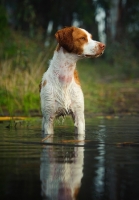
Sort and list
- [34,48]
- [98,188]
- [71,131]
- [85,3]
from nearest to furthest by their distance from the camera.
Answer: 1. [98,188]
2. [71,131]
3. [34,48]
4. [85,3]

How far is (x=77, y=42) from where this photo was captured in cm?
862

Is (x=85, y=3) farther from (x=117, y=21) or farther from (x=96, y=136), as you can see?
(x=96, y=136)

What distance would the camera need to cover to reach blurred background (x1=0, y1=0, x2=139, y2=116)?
48.4ft

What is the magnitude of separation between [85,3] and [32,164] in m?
26.6

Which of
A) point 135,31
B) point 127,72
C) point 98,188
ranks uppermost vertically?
point 135,31

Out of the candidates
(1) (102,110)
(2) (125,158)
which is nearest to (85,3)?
(1) (102,110)

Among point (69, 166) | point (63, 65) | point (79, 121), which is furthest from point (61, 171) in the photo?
point (63, 65)

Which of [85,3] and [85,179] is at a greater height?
[85,3]

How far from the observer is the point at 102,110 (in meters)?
15.1

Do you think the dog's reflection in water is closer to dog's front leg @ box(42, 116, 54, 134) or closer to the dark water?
the dark water

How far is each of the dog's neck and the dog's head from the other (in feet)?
0.30

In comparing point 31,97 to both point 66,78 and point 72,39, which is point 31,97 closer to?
point 66,78

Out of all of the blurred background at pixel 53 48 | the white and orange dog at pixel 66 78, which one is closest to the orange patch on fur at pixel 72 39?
the white and orange dog at pixel 66 78

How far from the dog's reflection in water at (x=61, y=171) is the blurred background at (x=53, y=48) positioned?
16.7ft
